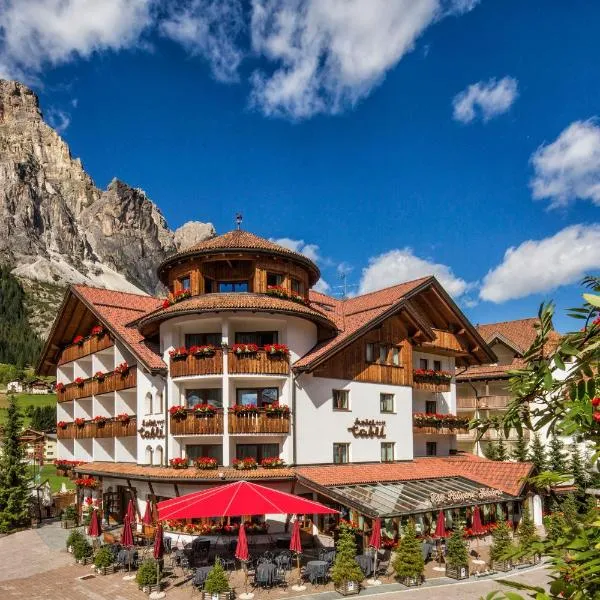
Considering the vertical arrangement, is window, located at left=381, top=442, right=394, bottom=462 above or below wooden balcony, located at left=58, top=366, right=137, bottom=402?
below

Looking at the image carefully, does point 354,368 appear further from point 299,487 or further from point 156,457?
point 156,457

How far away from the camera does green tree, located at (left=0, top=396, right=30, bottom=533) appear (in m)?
35.1

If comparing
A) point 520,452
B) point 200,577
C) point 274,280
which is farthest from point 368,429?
point 520,452

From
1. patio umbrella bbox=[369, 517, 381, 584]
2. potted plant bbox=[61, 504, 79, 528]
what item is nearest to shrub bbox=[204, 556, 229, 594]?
patio umbrella bbox=[369, 517, 381, 584]

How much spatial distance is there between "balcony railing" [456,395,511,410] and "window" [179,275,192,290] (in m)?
22.3

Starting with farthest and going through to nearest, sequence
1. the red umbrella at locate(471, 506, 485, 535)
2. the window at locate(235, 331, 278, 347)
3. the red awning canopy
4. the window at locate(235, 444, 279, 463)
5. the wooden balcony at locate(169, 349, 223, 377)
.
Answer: the window at locate(235, 331, 278, 347) → the window at locate(235, 444, 279, 463) → the wooden balcony at locate(169, 349, 223, 377) → the red umbrella at locate(471, 506, 485, 535) → the red awning canopy

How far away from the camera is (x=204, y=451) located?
2903 centimetres

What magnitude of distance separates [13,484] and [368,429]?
65.2 ft

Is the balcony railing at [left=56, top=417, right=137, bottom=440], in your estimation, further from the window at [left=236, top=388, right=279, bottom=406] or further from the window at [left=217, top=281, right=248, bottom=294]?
the window at [left=217, top=281, right=248, bottom=294]

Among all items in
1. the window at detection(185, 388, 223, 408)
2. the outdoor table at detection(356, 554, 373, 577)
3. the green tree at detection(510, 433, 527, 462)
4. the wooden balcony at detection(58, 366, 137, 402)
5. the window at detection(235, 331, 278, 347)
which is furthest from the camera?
the green tree at detection(510, 433, 527, 462)

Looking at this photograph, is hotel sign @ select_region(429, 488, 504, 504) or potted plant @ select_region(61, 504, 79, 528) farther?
potted plant @ select_region(61, 504, 79, 528)

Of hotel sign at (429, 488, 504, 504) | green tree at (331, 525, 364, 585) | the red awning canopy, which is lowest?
green tree at (331, 525, 364, 585)

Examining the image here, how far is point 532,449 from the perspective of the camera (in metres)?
41.8

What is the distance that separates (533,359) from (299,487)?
2528 cm
